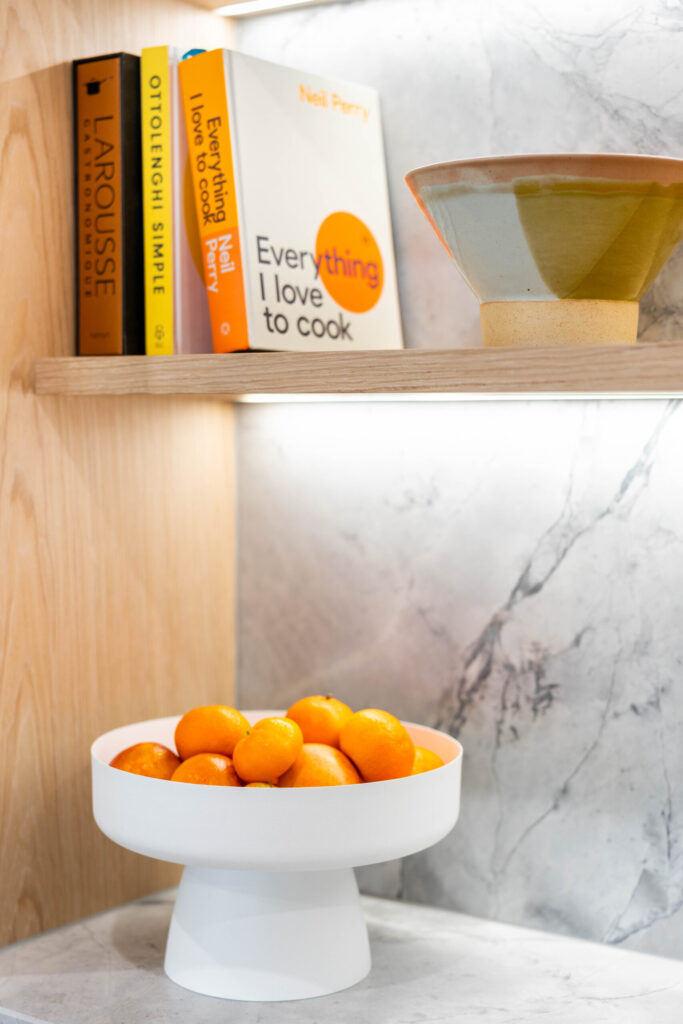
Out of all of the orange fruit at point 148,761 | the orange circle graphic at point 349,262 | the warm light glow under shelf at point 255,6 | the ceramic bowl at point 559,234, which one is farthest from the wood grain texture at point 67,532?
the ceramic bowl at point 559,234

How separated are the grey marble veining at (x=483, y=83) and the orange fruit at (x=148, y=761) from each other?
18.3 inches

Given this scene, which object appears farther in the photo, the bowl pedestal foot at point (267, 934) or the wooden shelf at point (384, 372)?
the bowl pedestal foot at point (267, 934)

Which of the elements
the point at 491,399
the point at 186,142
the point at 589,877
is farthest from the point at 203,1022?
the point at 186,142

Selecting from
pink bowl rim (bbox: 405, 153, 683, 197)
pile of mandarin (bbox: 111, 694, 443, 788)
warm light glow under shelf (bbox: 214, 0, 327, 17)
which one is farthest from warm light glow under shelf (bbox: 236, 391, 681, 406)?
warm light glow under shelf (bbox: 214, 0, 327, 17)

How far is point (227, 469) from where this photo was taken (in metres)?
1.31

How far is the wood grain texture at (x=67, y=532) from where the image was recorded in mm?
1060

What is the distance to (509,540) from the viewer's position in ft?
3.74

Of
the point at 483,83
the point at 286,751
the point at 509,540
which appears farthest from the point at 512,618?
the point at 483,83

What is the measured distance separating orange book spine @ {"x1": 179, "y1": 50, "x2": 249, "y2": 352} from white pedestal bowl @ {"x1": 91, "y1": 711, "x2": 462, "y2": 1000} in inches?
15.2

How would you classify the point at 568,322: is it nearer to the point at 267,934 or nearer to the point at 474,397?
the point at 474,397

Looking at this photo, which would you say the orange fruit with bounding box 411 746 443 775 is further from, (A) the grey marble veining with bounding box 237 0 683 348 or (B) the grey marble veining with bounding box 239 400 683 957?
(A) the grey marble veining with bounding box 237 0 683 348

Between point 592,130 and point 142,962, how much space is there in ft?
2.75

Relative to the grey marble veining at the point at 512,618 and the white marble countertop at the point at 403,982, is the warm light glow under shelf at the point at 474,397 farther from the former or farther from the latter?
the white marble countertop at the point at 403,982

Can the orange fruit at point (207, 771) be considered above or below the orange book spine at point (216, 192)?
below
